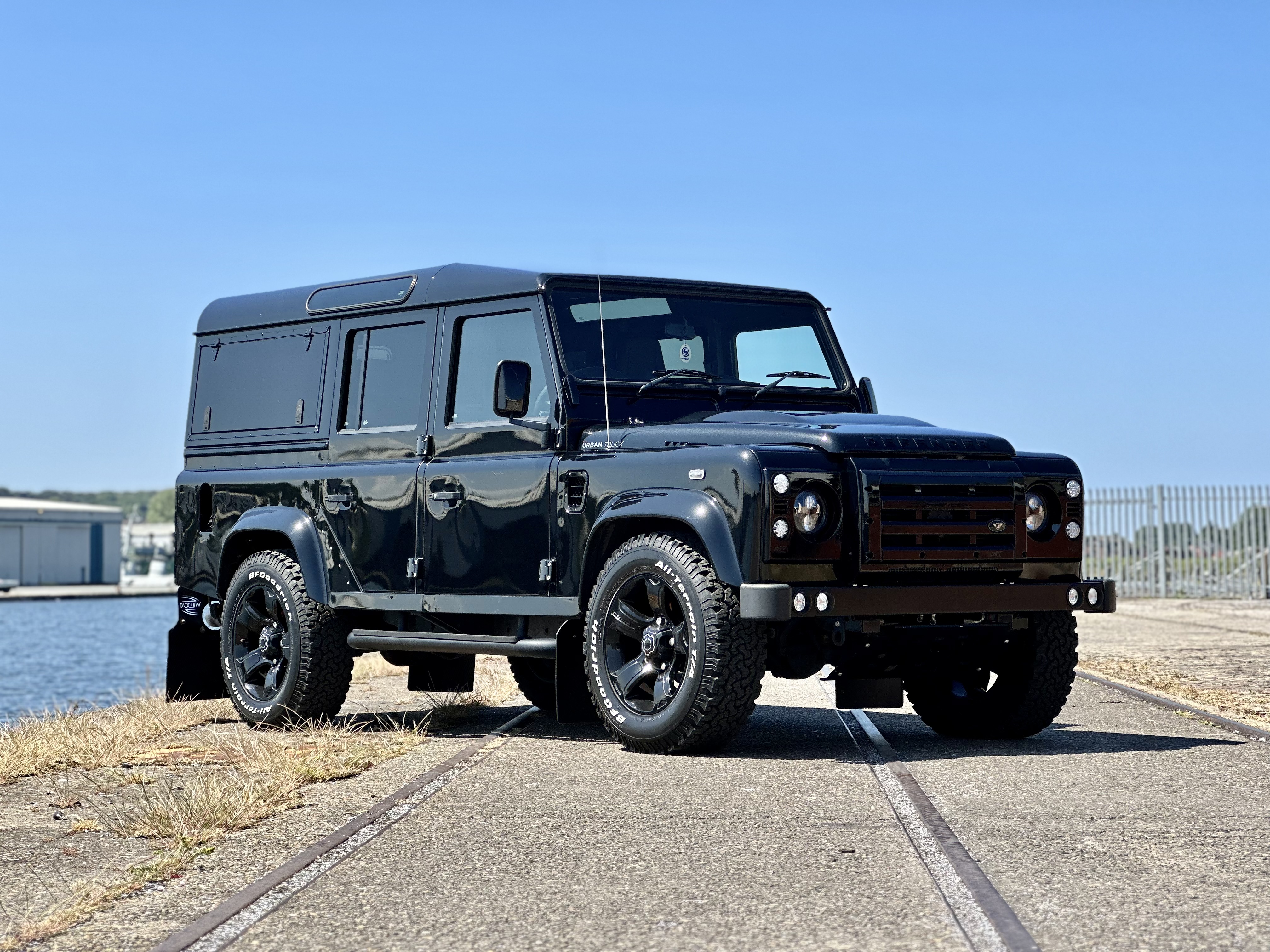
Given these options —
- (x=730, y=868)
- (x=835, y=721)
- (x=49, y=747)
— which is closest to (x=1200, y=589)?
(x=835, y=721)

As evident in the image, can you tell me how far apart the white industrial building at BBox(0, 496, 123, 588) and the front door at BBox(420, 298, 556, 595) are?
287 ft

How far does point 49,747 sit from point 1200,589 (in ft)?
90.0

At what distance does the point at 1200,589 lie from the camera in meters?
33.8

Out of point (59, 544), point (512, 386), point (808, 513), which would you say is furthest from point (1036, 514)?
point (59, 544)

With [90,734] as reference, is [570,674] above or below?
above

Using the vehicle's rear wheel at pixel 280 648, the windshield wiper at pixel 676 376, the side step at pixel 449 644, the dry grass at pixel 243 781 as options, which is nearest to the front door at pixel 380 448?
the side step at pixel 449 644

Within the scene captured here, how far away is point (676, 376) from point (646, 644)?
6.01 ft

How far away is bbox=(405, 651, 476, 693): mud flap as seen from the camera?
11539 millimetres

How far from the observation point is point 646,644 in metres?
9.12

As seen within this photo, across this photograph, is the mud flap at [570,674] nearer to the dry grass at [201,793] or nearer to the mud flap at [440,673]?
the dry grass at [201,793]

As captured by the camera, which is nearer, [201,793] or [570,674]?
[201,793]

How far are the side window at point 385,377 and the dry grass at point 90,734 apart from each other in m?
2.19

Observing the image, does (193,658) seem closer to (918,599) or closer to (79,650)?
(918,599)

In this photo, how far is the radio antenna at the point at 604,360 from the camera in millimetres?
9758
